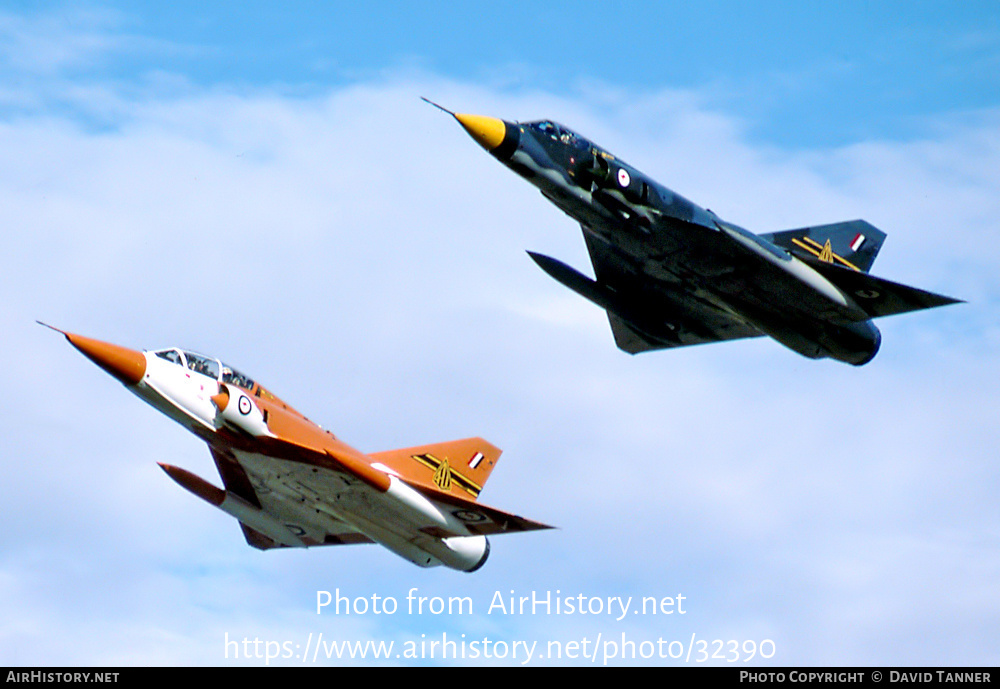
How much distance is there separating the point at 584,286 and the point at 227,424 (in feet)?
40.3

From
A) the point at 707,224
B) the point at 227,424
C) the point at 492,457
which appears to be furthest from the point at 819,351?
the point at 227,424

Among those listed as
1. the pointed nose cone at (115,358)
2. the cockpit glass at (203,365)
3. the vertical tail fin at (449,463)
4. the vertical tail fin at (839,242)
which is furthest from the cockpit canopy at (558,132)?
the pointed nose cone at (115,358)

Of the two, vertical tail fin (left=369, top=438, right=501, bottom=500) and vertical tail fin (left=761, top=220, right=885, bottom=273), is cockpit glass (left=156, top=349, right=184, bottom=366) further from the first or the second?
vertical tail fin (left=761, top=220, right=885, bottom=273)

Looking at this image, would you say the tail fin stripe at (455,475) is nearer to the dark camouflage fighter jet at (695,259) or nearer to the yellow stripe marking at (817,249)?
the dark camouflage fighter jet at (695,259)

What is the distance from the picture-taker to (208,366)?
Result: 38.4 meters

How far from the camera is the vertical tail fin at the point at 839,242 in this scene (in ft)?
146

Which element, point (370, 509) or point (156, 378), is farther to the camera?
point (370, 509)

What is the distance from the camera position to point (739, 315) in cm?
4403

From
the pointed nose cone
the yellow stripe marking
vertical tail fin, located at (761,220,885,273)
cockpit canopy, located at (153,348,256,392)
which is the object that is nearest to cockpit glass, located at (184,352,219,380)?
cockpit canopy, located at (153,348,256,392)

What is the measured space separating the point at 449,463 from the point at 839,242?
12836 mm

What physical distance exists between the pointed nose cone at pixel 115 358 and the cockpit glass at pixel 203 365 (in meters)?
1.23
